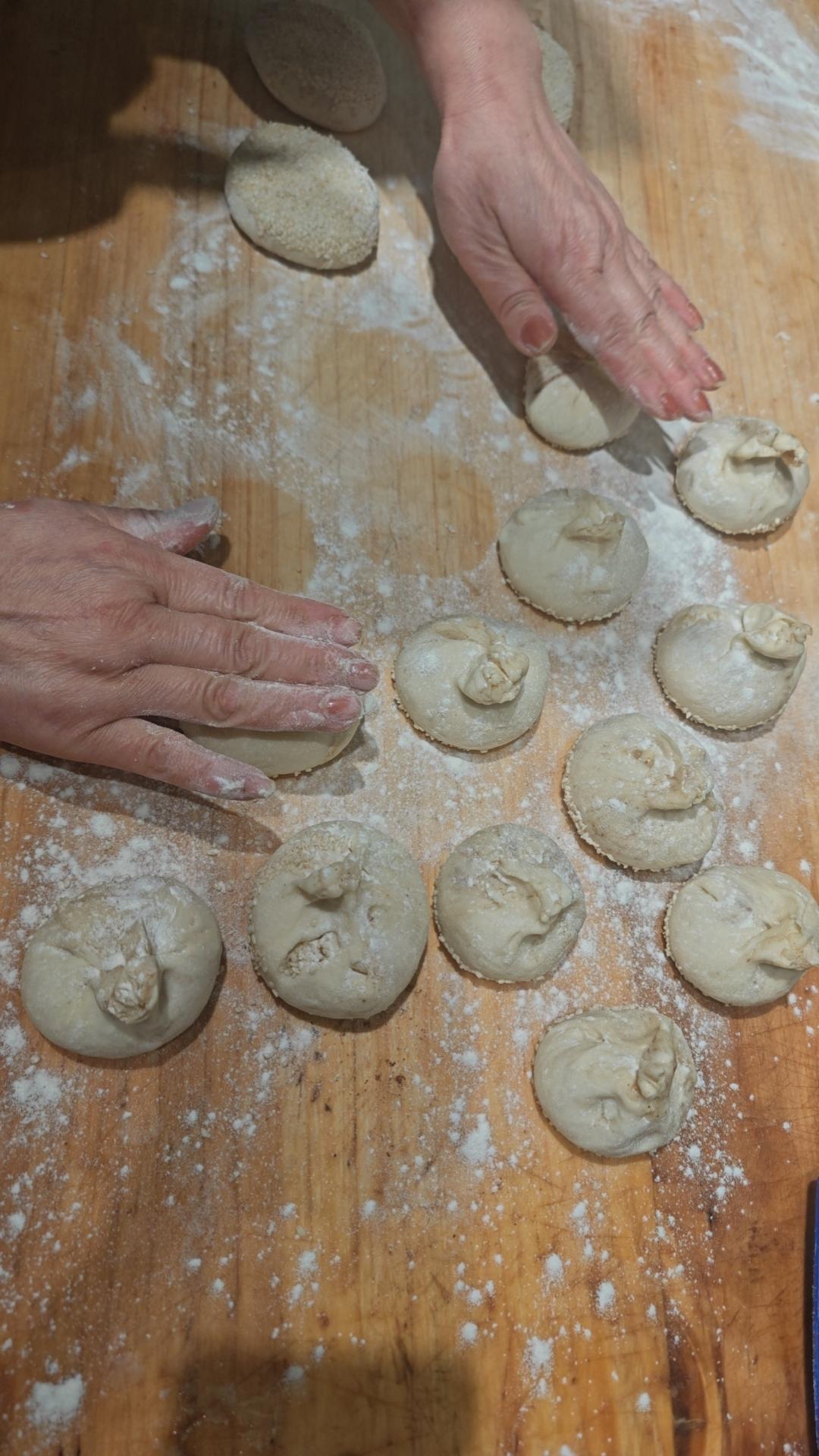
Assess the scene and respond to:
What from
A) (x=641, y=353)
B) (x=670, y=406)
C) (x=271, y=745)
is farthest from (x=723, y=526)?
(x=271, y=745)

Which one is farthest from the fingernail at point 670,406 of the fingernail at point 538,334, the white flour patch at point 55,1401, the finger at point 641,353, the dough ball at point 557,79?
the white flour patch at point 55,1401

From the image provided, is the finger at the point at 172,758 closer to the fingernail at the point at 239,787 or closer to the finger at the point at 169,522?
the fingernail at the point at 239,787

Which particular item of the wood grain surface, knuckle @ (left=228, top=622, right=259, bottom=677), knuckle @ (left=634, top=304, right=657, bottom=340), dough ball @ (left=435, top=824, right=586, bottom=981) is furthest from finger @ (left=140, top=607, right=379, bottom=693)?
knuckle @ (left=634, top=304, right=657, bottom=340)

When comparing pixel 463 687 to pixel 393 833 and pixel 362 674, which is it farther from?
pixel 393 833

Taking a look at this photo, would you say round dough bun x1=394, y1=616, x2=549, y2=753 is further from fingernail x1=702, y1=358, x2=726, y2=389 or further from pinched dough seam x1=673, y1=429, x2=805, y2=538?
fingernail x1=702, y1=358, x2=726, y2=389

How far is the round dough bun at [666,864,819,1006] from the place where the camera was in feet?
4.85

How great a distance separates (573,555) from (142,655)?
767 millimetres

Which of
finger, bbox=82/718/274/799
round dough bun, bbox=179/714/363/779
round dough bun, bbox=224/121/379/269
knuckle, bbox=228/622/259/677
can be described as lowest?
round dough bun, bbox=179/714/363/779

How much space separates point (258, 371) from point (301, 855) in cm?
96

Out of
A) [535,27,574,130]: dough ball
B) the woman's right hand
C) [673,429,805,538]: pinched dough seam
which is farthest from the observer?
[535,27,574,130]: dough ball

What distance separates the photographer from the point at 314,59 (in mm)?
1886

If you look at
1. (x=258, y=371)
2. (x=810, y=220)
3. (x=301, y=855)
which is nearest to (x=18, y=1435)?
(x=301, y=855)

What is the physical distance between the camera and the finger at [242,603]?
138 cm

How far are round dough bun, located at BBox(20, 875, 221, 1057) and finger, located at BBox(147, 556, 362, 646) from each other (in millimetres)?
440
